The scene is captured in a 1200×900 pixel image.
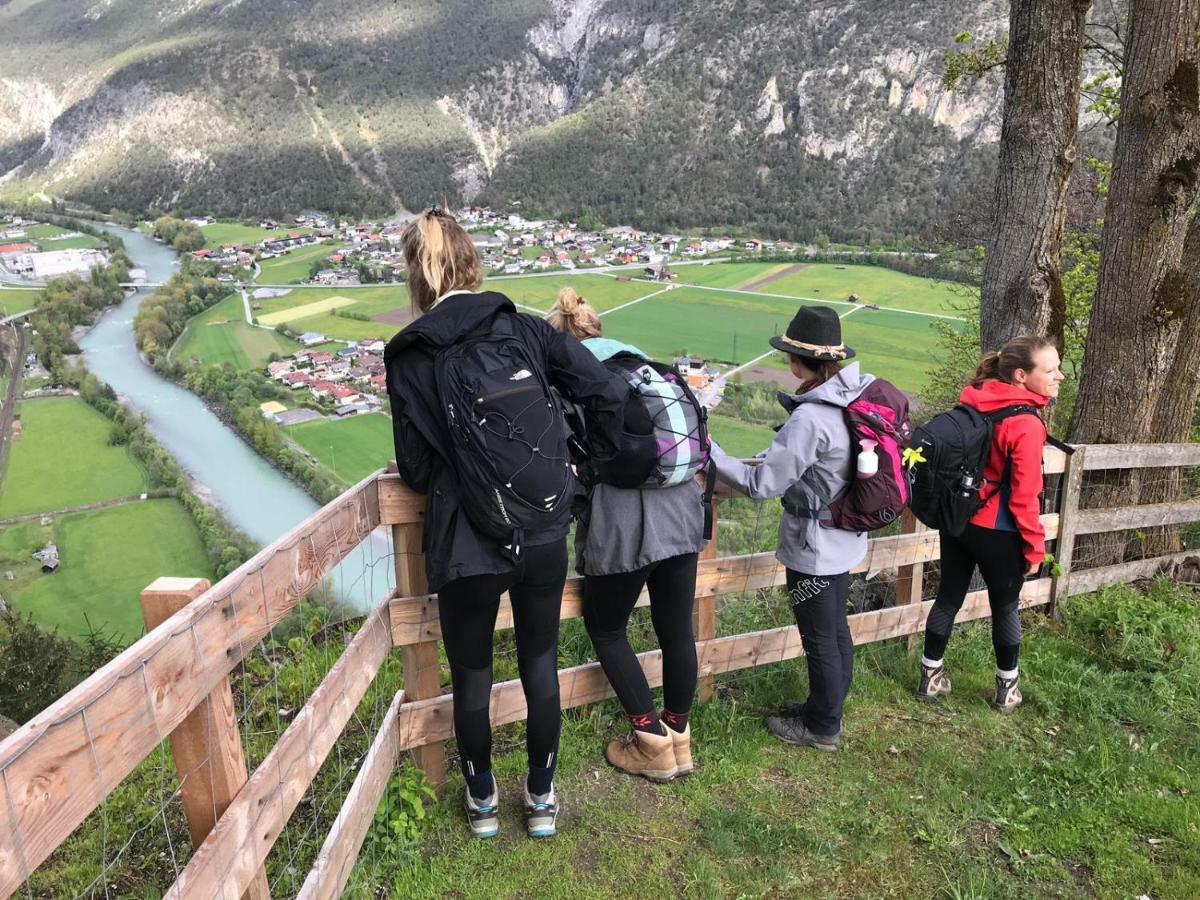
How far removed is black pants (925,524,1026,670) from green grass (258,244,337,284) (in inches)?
3025

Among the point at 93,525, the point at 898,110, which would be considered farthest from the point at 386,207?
the point at 93,525

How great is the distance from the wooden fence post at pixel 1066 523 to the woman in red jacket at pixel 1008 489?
3.81 feet

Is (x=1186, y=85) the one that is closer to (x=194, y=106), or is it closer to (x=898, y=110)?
(x=898, y=110)

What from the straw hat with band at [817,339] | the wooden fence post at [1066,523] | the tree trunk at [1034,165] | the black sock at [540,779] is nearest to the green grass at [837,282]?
the tree trunk at [1034,165]

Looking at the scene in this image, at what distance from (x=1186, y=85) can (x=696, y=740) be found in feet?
15.1

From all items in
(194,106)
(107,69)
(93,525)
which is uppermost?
(107,69)

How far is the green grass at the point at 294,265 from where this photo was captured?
7425 centimetres

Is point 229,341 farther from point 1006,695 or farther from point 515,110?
point 515,110

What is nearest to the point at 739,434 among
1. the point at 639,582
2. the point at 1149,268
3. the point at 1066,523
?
the point at 1149,268

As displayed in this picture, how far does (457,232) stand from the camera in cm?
233

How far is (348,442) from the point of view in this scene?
133ft

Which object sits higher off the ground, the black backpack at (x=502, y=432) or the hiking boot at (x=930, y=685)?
the black backpack at (x=502, y=432)

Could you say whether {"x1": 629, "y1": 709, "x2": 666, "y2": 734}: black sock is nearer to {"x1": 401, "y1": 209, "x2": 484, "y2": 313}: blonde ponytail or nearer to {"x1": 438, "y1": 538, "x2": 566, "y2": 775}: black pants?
{"x1": 438, "y1": 538, "x2": 566, "y2": 775}: black pants

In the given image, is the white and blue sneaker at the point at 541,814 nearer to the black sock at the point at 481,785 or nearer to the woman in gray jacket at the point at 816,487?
the black sock at the point at 481,785
